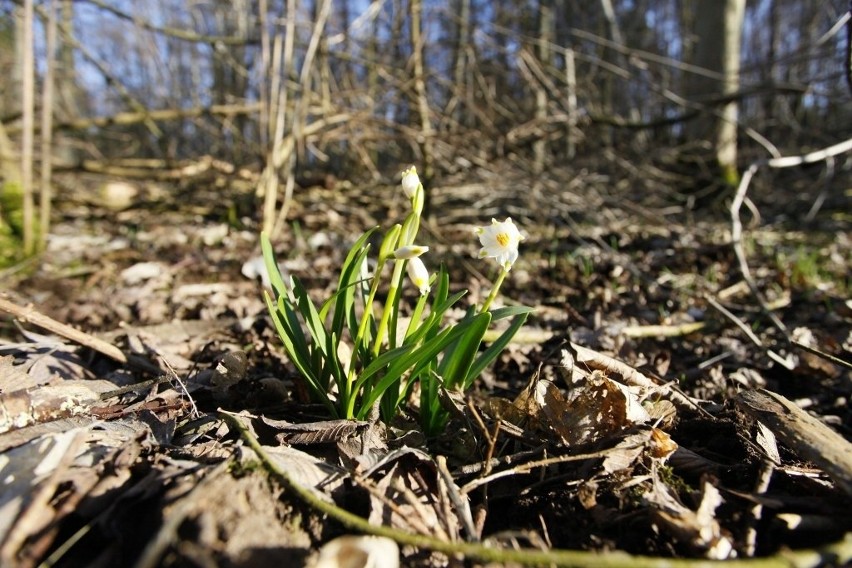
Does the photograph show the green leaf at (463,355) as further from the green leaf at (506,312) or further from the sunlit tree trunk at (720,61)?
the sunlit tree trunk at (720,61)

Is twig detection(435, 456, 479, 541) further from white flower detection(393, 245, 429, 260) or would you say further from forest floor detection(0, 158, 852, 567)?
white flower detection(393, 245, 429, 260)

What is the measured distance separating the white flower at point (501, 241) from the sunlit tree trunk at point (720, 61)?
5.49m

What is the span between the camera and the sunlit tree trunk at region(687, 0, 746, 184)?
236 inches

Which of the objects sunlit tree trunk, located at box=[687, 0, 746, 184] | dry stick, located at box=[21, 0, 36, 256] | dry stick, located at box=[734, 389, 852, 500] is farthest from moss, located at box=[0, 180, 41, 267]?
sunlit tree trunk, located at box=[687, 0, 746, 184]

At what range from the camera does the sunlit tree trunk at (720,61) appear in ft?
19.7

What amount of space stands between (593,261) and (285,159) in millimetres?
2662

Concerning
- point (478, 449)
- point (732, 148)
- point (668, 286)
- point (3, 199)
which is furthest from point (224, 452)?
point (732, 148)

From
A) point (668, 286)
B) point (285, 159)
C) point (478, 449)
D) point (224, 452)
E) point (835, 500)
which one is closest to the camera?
point (835, 500)

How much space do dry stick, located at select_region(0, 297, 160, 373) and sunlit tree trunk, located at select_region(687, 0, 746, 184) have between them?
6.14 m

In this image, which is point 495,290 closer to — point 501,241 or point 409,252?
point 501,241

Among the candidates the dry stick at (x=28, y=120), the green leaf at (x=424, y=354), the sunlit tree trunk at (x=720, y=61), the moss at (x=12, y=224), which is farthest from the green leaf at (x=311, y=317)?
the sunlit tree trunk at (x=720, y=61)

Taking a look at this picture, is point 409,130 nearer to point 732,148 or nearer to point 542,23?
point 732,148

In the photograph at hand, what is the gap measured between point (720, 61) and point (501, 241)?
6.38 m

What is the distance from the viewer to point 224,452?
4.14 feet
